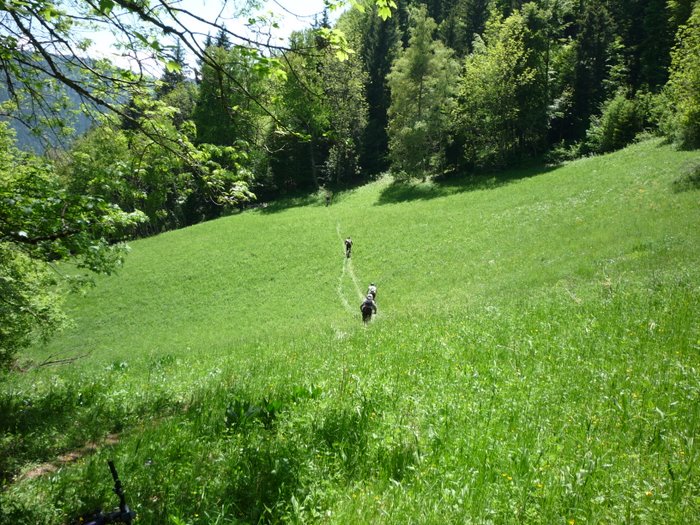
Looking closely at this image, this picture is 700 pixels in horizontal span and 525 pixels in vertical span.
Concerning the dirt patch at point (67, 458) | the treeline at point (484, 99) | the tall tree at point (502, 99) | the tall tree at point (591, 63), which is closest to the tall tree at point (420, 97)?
the treeline at point (484, 99)

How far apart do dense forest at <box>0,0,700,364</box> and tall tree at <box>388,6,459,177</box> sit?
18 centimetres

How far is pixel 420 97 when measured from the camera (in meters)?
47.2

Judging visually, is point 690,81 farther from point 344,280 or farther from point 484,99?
point 344,280

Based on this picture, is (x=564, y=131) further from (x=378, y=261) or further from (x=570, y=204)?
(x=378, y=261)

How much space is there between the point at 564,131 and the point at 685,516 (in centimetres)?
6563

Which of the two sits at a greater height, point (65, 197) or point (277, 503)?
point (65, 197)

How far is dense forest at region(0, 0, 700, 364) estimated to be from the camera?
511 centimetres

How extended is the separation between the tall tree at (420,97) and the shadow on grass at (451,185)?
2.71 metres

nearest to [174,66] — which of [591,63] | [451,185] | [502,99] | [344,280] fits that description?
[344,280]

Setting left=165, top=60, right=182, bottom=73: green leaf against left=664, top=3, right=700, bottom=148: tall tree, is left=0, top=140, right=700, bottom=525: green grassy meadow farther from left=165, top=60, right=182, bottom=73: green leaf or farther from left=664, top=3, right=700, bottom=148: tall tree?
left=664, top=3, right=700, bottom=148: tall tree

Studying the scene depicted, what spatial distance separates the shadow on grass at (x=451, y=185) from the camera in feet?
138

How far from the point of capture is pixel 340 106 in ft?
163

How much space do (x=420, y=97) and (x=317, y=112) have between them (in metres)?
44.2

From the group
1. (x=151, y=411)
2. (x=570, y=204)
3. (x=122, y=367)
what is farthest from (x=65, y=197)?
(x=570, y=204)
